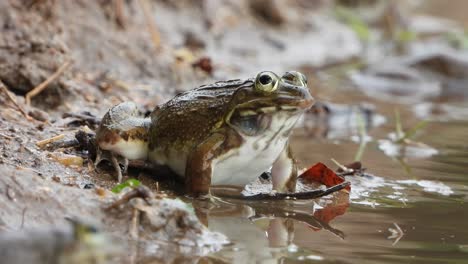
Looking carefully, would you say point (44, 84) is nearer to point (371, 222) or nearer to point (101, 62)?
point (101, 62)

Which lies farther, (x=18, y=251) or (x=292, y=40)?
(x=292, y=40)

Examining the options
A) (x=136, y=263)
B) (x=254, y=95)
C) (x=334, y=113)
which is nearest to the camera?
(x=136, y=263)

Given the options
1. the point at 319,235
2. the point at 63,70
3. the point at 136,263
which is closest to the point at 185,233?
the point at 136,263

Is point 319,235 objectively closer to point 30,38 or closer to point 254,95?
point 254,95

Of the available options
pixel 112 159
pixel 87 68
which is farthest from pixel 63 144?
pixel 87 68

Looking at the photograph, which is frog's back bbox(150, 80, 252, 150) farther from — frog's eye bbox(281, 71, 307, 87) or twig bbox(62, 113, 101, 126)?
twig bbox(62, 113, 101, 126)

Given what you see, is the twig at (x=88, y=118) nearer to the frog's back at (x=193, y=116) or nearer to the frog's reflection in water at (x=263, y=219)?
the frog's back at (x=193, y=116)

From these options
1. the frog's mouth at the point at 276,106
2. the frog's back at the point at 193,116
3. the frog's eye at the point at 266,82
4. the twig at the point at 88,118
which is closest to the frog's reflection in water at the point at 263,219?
the frog's back at the point at 193,116
